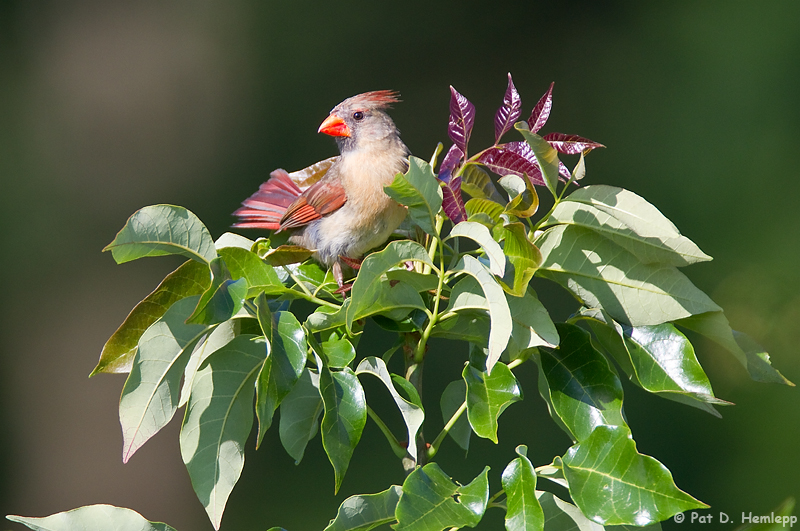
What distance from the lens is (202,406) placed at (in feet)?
2.26

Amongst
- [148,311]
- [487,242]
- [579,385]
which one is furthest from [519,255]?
[148,311]

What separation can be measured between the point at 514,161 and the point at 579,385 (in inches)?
9.1

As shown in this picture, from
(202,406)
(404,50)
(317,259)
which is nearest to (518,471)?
(202,406)

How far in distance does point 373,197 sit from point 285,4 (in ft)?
9.01

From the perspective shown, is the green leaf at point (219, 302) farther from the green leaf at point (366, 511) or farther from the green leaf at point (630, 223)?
the green leaf at point (630, 223)

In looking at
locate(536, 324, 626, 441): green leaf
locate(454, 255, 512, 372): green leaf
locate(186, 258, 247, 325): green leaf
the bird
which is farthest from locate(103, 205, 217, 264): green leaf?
the bird

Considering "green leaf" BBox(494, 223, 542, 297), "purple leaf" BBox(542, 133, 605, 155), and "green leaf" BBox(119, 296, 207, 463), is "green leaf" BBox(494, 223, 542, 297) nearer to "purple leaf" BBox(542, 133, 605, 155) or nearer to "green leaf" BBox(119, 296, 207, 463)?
"purple leaf" BBox(542, 133, 605, 155)

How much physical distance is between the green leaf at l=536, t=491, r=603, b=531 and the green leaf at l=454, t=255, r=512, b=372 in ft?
0.61

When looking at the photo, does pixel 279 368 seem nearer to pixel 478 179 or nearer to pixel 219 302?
pixel 219 302

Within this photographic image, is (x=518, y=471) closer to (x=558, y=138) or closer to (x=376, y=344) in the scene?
(x=558, y=138)

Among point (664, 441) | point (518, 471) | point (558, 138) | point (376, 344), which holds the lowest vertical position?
point (664, 441)

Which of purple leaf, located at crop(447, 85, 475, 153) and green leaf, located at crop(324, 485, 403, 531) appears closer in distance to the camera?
green leaf, located at crop(324, 485, 403, 531)

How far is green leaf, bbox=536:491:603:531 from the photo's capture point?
697 mm

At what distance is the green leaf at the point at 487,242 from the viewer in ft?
1.98
